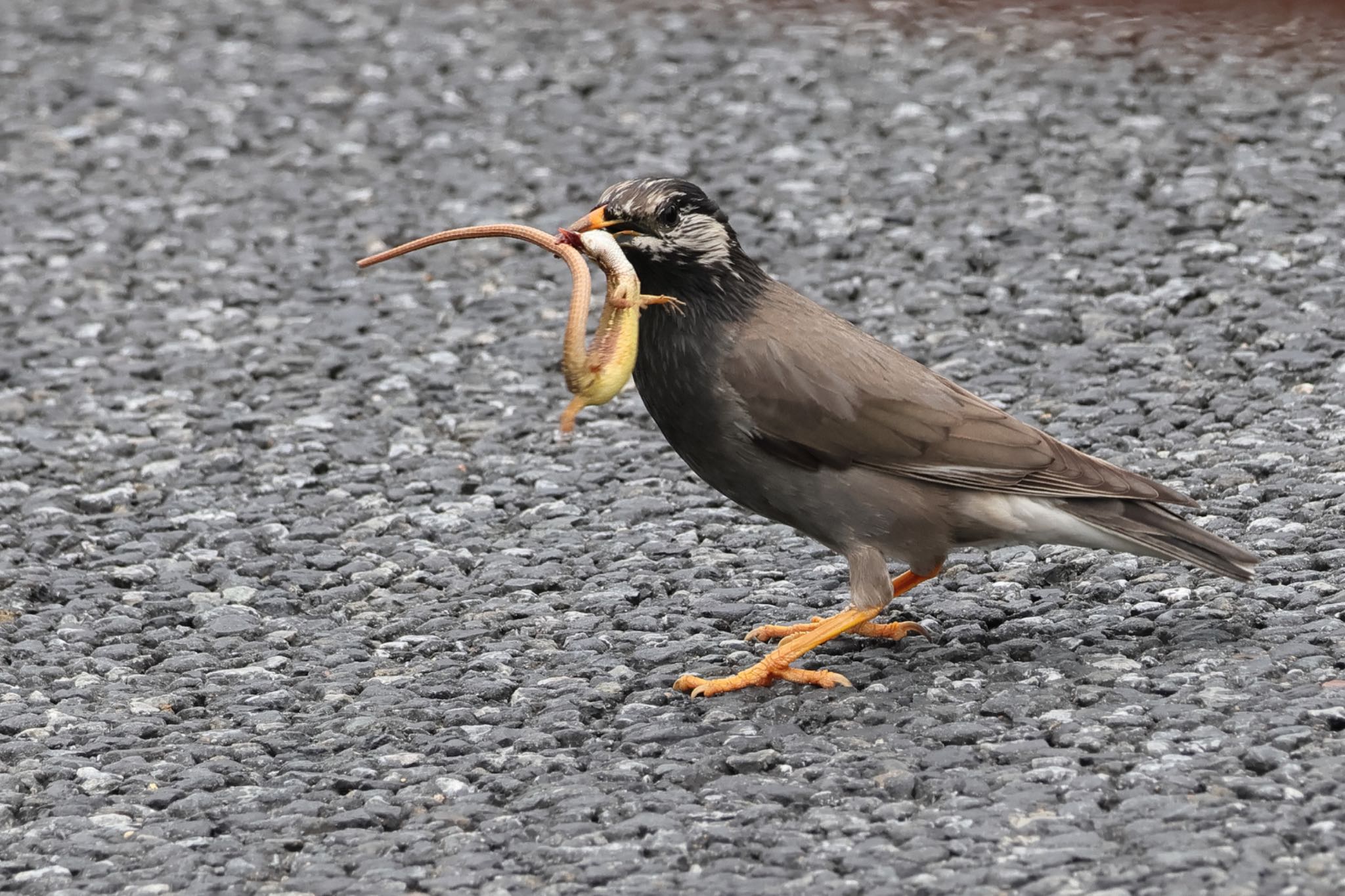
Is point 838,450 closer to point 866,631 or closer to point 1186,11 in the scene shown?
point 866,631

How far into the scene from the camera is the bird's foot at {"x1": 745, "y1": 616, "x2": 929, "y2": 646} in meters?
6.63

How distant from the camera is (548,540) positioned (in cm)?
771

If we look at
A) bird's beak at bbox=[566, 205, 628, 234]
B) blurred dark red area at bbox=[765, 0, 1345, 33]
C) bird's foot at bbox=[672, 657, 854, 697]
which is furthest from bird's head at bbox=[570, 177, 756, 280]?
blurred dark red area at bbox=[765, 0, 1345, 33]

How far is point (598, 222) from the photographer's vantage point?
21.1 feet

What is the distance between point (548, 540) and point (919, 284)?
9.93ft

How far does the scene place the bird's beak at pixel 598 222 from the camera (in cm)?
641

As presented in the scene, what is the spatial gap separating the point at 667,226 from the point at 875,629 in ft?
5.48

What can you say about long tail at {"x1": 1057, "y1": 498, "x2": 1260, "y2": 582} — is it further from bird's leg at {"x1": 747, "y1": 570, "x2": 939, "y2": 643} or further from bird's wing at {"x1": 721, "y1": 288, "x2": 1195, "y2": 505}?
bird's leg at {"x1": 747, "y1": 570, "x2": 939, "y2": 643}

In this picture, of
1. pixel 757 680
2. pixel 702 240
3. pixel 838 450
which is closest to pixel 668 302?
pixel 702 240

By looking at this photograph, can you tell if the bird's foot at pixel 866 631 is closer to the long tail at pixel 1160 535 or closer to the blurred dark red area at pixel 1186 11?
the long tail at pixel 1160 535

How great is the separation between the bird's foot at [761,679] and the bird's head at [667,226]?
1.43m

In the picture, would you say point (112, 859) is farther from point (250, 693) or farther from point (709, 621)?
point (709, 621)

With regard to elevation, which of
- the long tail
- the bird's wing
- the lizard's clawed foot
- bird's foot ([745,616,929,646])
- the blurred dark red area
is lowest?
bird's foot ([745,616,929,646])

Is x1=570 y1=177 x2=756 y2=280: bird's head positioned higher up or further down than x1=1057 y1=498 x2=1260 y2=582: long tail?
higher up
